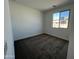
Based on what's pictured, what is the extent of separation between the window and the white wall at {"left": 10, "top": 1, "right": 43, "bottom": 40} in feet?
4.90

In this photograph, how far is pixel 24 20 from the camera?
17.1ft

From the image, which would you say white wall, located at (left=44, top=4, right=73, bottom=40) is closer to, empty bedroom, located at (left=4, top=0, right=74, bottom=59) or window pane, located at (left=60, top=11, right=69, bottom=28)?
empty bedroom, located at (left=4, top=0, right=74, bottom=59)

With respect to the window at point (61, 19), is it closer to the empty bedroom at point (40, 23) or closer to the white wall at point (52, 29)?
the empty bedroom at point (40, 23)

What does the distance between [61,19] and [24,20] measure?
2.57 m

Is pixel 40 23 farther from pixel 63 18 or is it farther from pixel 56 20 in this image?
pixel 63 18

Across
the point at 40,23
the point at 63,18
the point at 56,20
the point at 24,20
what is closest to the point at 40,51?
the point at 24,20

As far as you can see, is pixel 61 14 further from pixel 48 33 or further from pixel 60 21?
pixel 48 33

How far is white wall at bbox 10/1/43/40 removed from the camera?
4523 millimetres

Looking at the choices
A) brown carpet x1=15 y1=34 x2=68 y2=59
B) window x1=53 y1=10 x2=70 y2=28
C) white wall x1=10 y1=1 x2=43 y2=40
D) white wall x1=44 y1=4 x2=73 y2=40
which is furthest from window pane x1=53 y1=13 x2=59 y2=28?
brown carpet x1=15 y1=34 x2=68 y2=59

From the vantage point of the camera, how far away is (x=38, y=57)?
2.49 metres

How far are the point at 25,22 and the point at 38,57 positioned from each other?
128 inches

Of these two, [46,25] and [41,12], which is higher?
[41,12]

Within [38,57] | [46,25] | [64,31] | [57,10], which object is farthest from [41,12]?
[38,57]

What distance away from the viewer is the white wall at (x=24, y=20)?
452 centimetres
